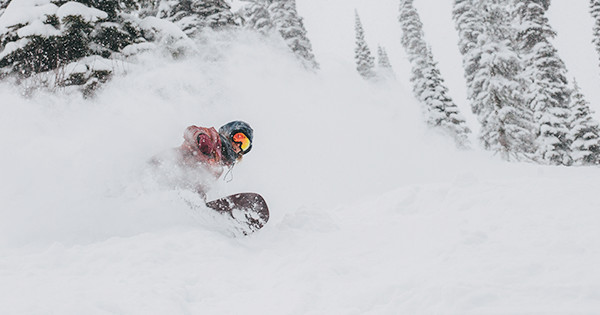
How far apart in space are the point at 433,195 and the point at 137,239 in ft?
14.7

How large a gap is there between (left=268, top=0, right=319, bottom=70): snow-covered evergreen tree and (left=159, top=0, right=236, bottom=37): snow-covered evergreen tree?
537 inches

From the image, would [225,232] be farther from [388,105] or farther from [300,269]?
[388,105]

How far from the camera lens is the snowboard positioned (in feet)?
19.1

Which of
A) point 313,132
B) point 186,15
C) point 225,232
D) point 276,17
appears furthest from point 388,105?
point 225,232

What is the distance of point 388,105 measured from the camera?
36406 mm

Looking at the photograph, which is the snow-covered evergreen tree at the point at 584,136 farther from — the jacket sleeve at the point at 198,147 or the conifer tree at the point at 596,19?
the jacket sleeve at the point at 198,147

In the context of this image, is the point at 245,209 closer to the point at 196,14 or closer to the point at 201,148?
the point at 201,148

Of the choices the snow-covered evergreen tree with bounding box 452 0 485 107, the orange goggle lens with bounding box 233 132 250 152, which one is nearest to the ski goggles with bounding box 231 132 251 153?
the orange goggle lens with bounding box 233 132 250 152

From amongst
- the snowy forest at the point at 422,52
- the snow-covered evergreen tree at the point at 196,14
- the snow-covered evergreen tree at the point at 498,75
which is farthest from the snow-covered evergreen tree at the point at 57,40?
the snow-covered evergreen tree at the point at 498,75

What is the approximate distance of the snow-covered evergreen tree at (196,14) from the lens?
15.3 metres

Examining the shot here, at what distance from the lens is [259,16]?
93.9 ft

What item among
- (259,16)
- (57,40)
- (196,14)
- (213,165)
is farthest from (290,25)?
(213,165)

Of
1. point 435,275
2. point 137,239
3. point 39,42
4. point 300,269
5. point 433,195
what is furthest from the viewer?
point 39,42

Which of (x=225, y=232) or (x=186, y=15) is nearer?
(x=225, y=232)
